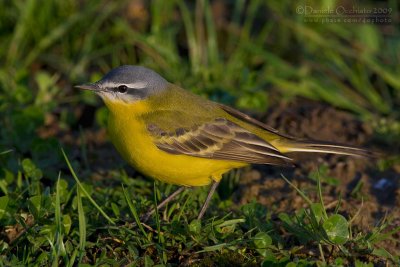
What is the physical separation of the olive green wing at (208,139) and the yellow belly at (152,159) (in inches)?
2.2

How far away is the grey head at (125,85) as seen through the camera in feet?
18.6

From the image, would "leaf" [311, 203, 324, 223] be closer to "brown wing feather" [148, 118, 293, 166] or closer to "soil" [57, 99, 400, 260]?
"soil" [57, 99, 400, 260]

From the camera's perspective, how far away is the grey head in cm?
567

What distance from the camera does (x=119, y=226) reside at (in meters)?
4.97

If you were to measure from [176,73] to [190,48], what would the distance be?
57 centimetres

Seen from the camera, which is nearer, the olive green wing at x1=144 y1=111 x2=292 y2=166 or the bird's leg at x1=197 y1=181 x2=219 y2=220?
the bird's leg at x1=197 y1=181 x2=219 y2=220

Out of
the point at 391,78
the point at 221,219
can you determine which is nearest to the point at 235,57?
the point at 391,78

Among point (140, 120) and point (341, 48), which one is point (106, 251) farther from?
point (341, 48)

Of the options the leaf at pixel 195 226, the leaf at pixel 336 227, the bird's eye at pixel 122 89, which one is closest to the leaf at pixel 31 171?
the bird's eye at pixel 122 89

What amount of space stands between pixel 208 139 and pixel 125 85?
0.81 m

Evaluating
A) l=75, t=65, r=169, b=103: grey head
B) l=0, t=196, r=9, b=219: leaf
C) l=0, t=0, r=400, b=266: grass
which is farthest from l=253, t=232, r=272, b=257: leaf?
l=0, t=196, r=9, b=219: leaf

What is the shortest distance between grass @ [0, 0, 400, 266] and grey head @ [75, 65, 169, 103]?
0.76m

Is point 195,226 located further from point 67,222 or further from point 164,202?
point 67,222

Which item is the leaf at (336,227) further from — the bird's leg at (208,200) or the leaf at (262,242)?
the bird's leg at (208,200)
